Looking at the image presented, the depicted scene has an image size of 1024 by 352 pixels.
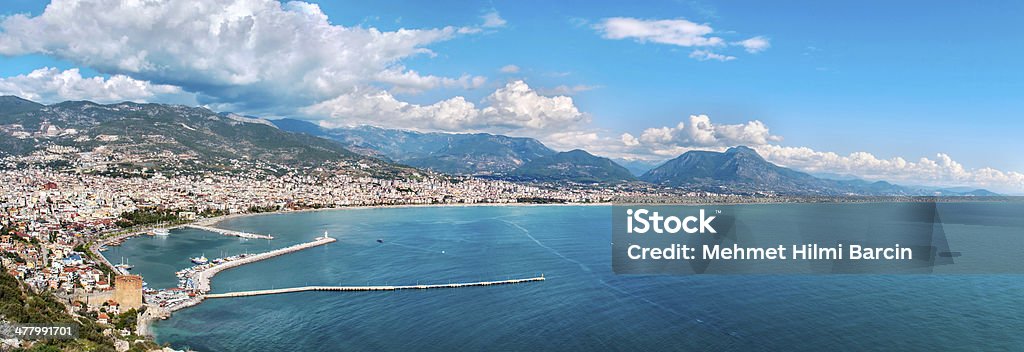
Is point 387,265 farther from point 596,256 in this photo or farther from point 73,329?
point 73,329

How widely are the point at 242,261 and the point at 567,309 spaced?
59.2ft

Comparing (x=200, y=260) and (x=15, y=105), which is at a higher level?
(x=15, y=105)

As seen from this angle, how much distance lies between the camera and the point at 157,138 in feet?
348

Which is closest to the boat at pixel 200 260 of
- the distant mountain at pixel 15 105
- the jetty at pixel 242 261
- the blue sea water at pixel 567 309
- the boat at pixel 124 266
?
the blue sea water at pixel 567 309

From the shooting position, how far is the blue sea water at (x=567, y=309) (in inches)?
704

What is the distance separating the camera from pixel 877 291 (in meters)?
24.3

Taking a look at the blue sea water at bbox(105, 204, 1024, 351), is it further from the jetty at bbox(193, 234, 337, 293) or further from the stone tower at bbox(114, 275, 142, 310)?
the stone tower at bbox(114, 275, 142, 310)

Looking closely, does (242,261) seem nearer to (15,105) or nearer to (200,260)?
(200,260)

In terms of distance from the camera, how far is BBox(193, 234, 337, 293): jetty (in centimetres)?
2556

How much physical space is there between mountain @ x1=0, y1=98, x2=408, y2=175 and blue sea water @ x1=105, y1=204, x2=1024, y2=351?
70.2 m

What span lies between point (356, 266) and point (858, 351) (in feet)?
72.0

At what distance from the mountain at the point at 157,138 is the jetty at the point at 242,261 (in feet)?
199

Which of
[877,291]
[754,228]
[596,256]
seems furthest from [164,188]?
[877,291]

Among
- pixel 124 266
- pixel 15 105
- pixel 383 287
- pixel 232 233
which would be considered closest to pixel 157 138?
pixel 15 105
